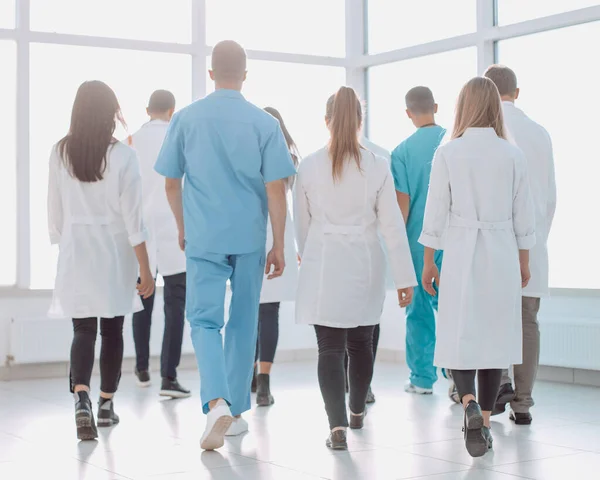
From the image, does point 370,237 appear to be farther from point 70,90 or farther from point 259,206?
point 70,90

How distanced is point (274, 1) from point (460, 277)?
445cm

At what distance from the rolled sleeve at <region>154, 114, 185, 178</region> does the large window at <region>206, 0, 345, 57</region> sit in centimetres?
355

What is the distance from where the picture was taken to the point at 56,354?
634cm

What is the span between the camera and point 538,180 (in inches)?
170

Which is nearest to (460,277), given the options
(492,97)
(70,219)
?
(492,97)

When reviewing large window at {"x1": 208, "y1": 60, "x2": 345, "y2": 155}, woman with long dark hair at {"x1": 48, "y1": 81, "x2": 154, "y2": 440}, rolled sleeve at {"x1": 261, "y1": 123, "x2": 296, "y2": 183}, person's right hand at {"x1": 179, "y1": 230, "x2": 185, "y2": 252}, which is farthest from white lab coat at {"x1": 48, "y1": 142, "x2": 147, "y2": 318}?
large window at {"x1": 208, "y1": 60, "x2": 345, "y2": 155}

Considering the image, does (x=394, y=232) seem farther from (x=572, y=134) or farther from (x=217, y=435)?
(x=572, y=134)

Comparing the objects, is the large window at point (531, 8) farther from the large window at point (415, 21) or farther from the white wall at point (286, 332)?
the white wall at point (286, 332)

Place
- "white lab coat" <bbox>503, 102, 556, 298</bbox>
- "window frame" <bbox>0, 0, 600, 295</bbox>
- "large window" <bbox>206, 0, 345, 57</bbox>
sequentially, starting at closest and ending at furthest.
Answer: "white lab coat" <bbox>503, 102, 556, 298</bbox> → "window frame" <bbox>0, 0, 600, 295</bbox> → "large window" <bbox>206, 0, 345, 57</bbox>

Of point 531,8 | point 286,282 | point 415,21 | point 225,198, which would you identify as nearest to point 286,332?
point 286,282

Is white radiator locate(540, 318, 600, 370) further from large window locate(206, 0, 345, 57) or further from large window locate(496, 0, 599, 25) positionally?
large window locate(206, 0, 345, 57)

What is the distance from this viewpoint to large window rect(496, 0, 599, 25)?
243 inches

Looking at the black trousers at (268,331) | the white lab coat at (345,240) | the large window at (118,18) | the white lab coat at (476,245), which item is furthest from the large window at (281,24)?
the white lab coat at (476,245)

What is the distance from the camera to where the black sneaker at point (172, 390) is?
17.2 feet
